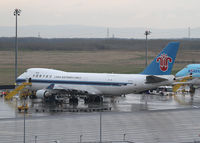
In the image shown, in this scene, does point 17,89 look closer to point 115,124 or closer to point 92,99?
point 92,99

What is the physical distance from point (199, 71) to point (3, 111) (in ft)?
102

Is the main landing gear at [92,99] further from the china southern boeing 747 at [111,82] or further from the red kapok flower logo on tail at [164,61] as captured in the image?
the red kapok flower logo on tail at [164,61]

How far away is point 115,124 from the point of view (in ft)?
138

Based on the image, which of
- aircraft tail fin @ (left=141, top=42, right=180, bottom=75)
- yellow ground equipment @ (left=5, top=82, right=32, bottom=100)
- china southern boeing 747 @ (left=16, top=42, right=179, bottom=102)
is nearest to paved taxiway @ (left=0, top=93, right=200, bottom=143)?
china southern boeing 747 @ (left=16, top=42, right=179, bottom=102)

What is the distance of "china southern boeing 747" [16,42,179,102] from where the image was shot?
53594 mm

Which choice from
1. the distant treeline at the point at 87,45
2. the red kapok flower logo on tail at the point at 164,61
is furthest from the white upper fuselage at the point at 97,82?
the distant treeline at the point at 87,45

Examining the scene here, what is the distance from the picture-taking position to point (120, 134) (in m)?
37.6

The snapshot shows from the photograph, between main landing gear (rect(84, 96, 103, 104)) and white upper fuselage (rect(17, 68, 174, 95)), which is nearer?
white upper fuselage (rect(17, 68, 174, 95))

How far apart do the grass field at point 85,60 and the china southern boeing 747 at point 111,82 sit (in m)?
36.2

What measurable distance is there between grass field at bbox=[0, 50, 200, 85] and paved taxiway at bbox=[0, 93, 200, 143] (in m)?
45.0

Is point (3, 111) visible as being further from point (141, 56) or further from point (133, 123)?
point (141, 56)

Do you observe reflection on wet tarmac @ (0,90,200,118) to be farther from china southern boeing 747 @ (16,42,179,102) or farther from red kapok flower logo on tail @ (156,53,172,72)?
red kapok flower logo on tail @ (156,53,172,72)

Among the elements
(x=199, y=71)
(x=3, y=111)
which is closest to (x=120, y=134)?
(x=3, y=111)

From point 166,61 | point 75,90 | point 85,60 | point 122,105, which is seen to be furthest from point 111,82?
point 85,60
